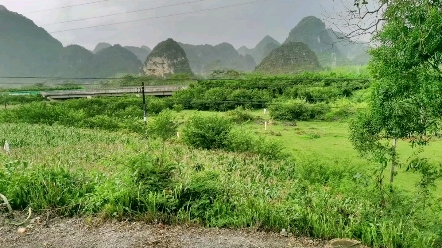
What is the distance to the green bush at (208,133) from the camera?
1330cm

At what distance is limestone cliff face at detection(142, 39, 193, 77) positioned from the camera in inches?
3007

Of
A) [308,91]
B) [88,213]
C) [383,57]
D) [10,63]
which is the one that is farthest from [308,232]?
[10,63]

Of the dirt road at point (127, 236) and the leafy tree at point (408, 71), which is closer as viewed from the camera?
the dirt road at point (127, 236)

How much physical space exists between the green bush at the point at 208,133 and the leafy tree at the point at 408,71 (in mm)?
6196

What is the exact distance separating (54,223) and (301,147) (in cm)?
1249

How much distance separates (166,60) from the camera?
77.6 metres

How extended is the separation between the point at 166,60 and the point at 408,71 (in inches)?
2922

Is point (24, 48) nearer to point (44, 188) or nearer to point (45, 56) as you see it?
point (45, 56)

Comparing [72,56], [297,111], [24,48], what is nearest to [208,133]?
[297,111]

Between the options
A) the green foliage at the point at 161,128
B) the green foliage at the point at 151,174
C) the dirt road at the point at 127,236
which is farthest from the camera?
the green foliage at the point at 161,128

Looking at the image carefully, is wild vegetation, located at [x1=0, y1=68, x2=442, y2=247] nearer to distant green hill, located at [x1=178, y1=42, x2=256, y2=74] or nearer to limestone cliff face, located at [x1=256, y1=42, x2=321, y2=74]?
limestone cliff face, located at [x1=256, y1=42, x2=321, y2=74]

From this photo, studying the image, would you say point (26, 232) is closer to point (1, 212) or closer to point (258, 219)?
point (1, 212)

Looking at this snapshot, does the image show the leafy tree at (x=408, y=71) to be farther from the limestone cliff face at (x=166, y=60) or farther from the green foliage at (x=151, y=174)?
the limestone cliff face at (x=166, y=60)

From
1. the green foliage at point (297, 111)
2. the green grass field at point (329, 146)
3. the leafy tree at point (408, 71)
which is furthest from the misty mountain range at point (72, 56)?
the leafy tree at point (408, 71)
